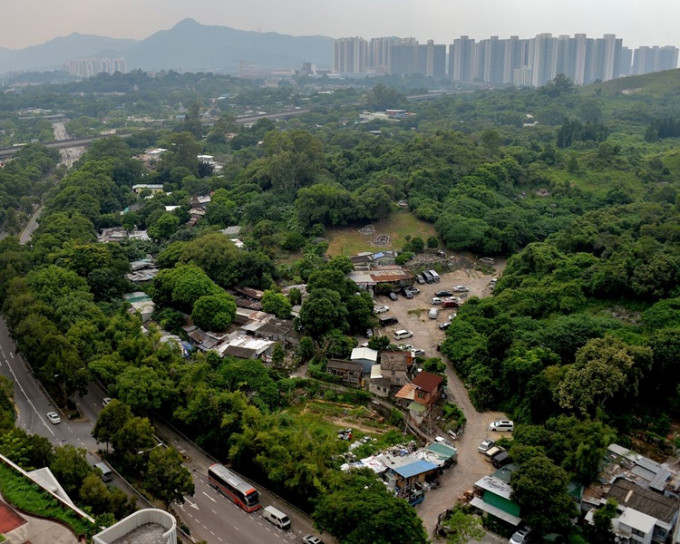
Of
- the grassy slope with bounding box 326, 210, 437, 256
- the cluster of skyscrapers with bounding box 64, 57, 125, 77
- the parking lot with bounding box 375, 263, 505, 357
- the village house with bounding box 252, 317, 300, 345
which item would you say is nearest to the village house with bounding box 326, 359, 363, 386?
the village house with bounding box 252, 317, 300, 345

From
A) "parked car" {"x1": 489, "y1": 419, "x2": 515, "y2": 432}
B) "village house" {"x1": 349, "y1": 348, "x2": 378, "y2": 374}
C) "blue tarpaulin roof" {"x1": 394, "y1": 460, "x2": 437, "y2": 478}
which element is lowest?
"parked car" {"x1": 489, "y1": 419, "x2": 515, "y2": 432}

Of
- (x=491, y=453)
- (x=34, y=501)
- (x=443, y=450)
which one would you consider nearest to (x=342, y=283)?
(x=443, y=450)

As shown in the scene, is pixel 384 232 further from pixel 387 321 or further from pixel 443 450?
pixel 443 450

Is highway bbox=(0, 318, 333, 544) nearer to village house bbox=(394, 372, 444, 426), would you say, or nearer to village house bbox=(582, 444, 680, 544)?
village house bbox=(394, 372, 444, 426)

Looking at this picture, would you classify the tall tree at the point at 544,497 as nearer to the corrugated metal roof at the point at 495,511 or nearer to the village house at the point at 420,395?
the corrugated metal roof at the point at 495,511

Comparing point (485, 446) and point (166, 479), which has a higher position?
point (166, 479)

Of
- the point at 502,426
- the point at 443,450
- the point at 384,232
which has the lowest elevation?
the point at 502,426
